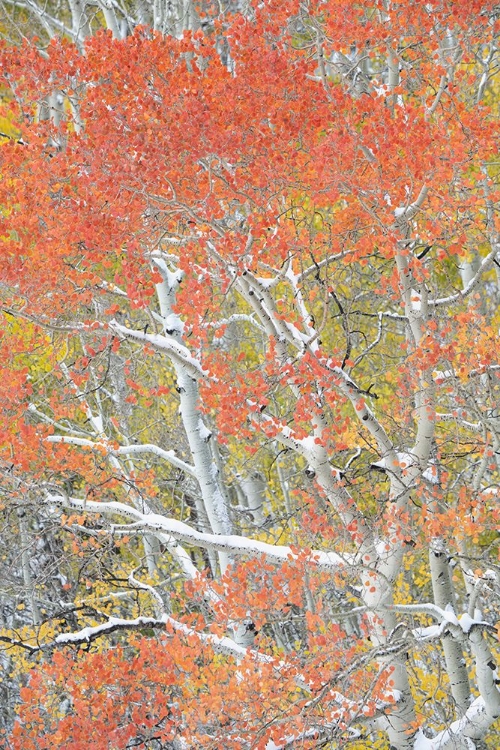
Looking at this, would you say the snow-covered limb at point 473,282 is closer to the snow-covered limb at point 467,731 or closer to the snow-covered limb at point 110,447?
the snow-covered limb at point 110,447

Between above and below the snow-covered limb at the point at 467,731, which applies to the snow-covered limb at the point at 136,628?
above

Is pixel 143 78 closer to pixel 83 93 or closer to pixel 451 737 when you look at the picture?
pixel 83 93

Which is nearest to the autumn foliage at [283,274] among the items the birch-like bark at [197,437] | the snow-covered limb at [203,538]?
the snow-covered limb at [203,538]

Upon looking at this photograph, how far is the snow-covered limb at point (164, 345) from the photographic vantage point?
8.06 m

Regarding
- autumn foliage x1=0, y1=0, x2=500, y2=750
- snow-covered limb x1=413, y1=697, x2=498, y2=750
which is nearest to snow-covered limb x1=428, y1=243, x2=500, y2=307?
autumn foliage x1=0, y1=0, x2=500, y2=750

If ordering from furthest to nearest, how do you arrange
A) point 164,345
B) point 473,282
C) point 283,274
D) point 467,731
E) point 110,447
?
point 110,447, point 467,731, point 164,345, point 473,282, point 283,274

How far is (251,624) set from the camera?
9539 mm

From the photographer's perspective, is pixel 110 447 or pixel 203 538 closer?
pixel 203 538

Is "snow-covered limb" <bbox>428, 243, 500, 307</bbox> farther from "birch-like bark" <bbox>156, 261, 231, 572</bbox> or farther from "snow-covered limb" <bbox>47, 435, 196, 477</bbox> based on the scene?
"snow-covered limb" <bbox>47, 435, 196, 477</bbox>

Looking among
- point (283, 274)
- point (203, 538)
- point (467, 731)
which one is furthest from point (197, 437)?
point (467, 731)

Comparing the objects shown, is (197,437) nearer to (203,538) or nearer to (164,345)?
(203,538)

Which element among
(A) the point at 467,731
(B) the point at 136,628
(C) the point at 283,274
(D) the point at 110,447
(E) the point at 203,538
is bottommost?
(A) the point at 467,731

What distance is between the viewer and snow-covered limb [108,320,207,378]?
8062 millimetres

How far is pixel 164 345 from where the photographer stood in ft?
26.6
